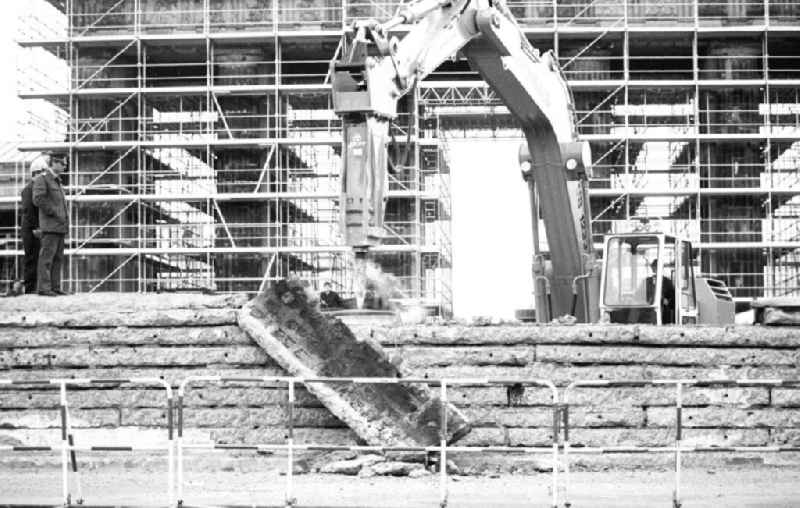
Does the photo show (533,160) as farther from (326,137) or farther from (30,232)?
(326,137)

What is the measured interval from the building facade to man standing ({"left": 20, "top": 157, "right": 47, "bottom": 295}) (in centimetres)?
1501

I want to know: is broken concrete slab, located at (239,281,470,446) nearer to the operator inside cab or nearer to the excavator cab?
the excavator cab

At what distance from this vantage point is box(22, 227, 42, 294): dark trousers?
1739cm

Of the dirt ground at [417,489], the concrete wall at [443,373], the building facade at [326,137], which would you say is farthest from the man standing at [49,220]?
the building facade at [326,137]

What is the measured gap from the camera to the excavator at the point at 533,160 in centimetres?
1505

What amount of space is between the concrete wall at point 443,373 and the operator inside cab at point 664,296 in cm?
286

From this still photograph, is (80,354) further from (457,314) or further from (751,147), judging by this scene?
(751,147)

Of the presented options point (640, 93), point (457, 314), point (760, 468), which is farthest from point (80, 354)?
point (640, 93)

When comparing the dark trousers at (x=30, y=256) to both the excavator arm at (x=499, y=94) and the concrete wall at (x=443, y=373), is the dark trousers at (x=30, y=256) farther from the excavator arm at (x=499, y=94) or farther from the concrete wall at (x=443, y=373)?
the excavator arm at (x=499, y=94)

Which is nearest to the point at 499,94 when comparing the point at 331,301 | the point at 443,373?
the point at 331,301

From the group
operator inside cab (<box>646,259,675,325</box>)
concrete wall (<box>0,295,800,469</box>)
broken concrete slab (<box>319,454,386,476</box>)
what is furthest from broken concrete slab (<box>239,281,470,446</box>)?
operator inside cab (<box>646,259,675,325</box>)

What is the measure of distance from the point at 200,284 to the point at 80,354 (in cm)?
1971

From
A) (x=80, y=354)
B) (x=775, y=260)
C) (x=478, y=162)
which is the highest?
(x=478, y=162)

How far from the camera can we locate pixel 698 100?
3434 centimetres
